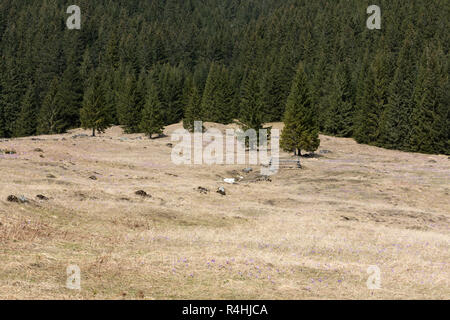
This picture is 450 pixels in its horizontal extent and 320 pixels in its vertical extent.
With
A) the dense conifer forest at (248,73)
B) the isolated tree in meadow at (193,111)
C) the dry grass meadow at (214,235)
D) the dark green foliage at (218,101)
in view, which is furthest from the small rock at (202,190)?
the dark green foliage at (218,101)

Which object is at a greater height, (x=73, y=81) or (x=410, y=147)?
(x=73, y=81)

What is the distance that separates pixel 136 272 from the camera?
14305mm

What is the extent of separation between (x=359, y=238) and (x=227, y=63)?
138 metres

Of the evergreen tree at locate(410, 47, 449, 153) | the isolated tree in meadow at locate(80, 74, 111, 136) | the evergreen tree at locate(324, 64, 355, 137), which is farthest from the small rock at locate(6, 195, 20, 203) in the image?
the evergreen tree at locate(324, 64, 355, 137)

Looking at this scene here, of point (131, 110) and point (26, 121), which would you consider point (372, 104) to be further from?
point (26, 121)

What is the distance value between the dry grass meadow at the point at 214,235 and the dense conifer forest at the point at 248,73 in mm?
26617

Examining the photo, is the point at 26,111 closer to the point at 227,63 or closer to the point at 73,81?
the point at 73,81

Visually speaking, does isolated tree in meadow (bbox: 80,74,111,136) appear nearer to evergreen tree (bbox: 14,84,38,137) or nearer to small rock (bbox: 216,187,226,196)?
evergreen tree (bbox: 14,84,38,137)

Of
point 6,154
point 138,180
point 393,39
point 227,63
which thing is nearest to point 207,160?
point 138,180

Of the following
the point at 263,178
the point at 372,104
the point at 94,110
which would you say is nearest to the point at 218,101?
the point at 94,110

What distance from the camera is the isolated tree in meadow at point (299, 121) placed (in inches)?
2297

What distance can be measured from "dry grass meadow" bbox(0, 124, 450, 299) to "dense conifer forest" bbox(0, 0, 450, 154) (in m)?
26.6

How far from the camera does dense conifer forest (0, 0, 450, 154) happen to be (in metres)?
77.0

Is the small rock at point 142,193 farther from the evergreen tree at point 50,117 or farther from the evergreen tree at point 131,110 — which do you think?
the evergreen tree at point 50,117
